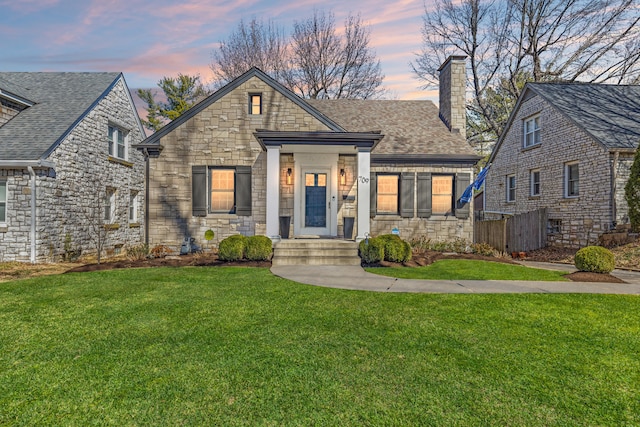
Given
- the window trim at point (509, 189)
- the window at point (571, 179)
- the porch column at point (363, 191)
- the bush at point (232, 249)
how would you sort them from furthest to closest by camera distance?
the window trim at point (509, 189)
the window at point (571, 179)
the porch column at point (363, 191)
the bush at point (232, 249)

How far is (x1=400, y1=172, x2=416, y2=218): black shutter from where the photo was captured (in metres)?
12.3

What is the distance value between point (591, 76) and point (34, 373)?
2864 centimetres

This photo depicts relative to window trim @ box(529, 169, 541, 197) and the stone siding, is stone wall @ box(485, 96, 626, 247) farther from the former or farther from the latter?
the stone siding

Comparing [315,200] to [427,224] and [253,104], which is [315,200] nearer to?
[253,104]

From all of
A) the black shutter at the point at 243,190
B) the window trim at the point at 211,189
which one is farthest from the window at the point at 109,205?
the black shutter at the point at 243,190

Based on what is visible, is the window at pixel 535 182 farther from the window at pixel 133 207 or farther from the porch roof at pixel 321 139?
the window at pixel 133 207

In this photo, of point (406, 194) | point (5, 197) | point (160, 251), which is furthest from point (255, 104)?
point (5, 197)

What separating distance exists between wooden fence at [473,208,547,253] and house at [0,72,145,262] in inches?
508

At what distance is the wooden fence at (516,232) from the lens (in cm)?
1253

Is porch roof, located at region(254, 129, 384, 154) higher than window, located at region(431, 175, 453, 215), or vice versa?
porch roof, located at region(254, 129, 384, 154)

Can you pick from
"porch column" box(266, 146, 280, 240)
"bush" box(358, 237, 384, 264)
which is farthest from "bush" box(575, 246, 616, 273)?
"porch column" box(266, 146, 280, 240)

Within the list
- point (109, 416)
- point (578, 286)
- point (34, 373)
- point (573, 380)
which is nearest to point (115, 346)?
point (34, 373)

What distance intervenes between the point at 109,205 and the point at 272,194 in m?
7.74

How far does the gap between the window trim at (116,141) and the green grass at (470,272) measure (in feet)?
38.6
